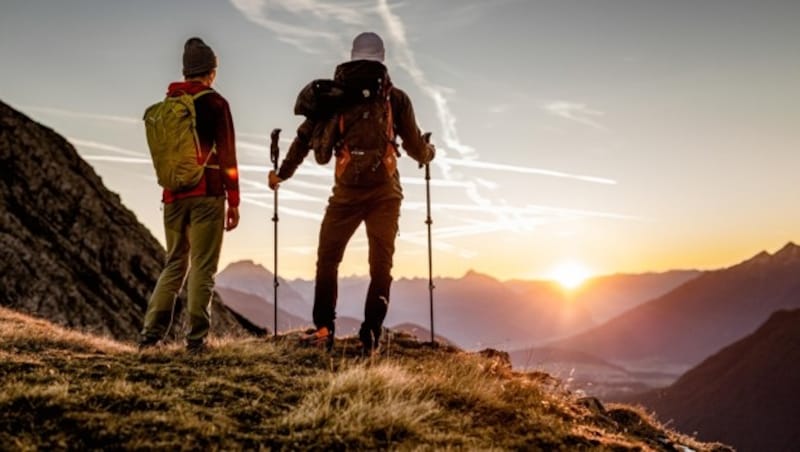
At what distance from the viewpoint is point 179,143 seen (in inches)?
318

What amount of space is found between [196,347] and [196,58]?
3542 mm

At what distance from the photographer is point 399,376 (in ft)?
21.6

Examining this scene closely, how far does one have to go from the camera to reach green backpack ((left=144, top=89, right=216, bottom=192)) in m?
8.05

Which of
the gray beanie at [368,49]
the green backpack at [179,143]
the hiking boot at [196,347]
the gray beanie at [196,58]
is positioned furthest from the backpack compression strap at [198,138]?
the hiking boot at [196,347]

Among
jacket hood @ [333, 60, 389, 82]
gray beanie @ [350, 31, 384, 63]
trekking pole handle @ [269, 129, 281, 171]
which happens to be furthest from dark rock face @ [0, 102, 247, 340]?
gray beanie @ [350, 31, 384, 63]

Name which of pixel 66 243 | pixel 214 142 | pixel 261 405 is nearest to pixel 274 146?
pixel 214 142

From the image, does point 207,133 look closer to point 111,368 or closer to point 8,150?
point 111,368

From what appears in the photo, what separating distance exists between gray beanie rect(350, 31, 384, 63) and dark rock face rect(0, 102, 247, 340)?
38.3 ft

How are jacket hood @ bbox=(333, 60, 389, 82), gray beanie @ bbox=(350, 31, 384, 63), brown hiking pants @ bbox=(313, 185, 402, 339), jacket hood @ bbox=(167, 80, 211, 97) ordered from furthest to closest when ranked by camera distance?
brown hiking pants @ bbox=(313, 185, 402, 339) → gray beanie @ bbox=(350, 31, 384, 63) → jacket hood @ bbox=(333, 60, 389, 82) → jacket hood @ bbox=(167, 80, 211, 97)

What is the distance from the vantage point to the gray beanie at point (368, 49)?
8484 mm

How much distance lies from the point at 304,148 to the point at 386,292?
Result: 87.0 inches

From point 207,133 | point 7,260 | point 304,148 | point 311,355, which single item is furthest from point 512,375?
Result: point 7,260

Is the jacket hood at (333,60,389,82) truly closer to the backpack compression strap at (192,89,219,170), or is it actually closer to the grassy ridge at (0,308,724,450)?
A: the backpack compression strap at (192,89,219,170)

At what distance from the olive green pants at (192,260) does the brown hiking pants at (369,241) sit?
1393mm
